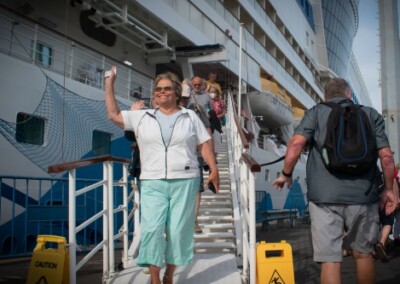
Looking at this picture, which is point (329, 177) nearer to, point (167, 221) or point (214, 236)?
point (167, 221)

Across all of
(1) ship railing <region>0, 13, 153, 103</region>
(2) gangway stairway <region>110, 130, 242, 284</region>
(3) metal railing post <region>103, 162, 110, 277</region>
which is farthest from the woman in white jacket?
(1) ship railing <region>0, 13, 153, 103</region>

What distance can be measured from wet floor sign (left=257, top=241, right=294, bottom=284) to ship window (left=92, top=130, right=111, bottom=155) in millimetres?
5942

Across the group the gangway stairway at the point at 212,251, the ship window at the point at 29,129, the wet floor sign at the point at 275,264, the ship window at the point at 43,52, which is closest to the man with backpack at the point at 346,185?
the wet floor sign at the point at 275,264

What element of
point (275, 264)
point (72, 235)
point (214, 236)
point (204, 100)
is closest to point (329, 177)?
point (275, 264)

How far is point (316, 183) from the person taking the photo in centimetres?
276

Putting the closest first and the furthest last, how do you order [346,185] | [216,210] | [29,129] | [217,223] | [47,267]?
[346,185], [47,267], [217,223], [216,210], [29,129]

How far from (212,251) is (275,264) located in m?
1.98

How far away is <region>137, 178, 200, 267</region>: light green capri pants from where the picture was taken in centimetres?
292

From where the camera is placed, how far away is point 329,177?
2.71m

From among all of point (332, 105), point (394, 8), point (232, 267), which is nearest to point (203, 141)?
point (332, 105)

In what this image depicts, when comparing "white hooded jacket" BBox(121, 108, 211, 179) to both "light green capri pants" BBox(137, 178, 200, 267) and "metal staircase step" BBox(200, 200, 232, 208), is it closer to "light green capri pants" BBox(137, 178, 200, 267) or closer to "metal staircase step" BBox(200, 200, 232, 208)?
"light green capri pants" BBox(137, 178, 200, 267)

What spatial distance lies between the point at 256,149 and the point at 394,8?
7.69 meters

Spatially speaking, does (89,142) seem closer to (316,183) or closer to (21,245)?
(21,245)

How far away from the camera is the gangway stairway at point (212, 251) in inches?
146
